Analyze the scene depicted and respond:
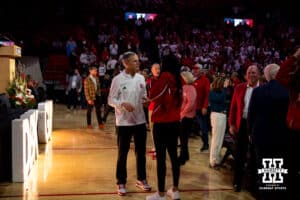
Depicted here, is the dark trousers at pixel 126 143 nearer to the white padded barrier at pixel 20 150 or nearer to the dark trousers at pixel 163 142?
the dark trousers at pixel 163 142

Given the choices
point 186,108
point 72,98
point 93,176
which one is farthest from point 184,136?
point 72,98

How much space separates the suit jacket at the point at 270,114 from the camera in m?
3.72

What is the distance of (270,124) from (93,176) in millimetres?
3349

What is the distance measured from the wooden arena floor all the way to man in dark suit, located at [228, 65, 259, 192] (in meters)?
0.34

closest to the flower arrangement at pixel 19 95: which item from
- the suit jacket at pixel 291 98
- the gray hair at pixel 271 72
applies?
the gray hair at pixel 271 72

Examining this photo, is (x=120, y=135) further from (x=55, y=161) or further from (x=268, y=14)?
(x=268, y=14)

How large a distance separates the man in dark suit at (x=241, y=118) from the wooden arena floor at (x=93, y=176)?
342mm

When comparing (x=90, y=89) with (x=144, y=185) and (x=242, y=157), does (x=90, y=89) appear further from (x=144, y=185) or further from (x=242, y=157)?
(x=242, y=157)

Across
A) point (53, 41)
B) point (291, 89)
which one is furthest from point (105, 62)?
point (291, 89)

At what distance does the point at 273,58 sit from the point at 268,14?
6909 millimetres

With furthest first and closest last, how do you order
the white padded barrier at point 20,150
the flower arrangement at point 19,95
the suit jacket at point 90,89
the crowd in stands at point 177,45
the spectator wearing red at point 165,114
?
the crowd in stands at point 177,45, the suit jacket at point 90,89, the flower arrangement at point 19,95, the white padded barrier at point 20,150, the spectator wearing red at point 165,114

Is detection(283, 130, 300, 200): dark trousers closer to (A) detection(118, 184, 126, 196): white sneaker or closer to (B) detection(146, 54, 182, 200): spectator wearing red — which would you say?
(B) detection(146, 54, 182, 200): spectator wearing red

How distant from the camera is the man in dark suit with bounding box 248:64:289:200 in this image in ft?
12.2

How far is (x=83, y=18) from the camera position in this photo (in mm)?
22969
